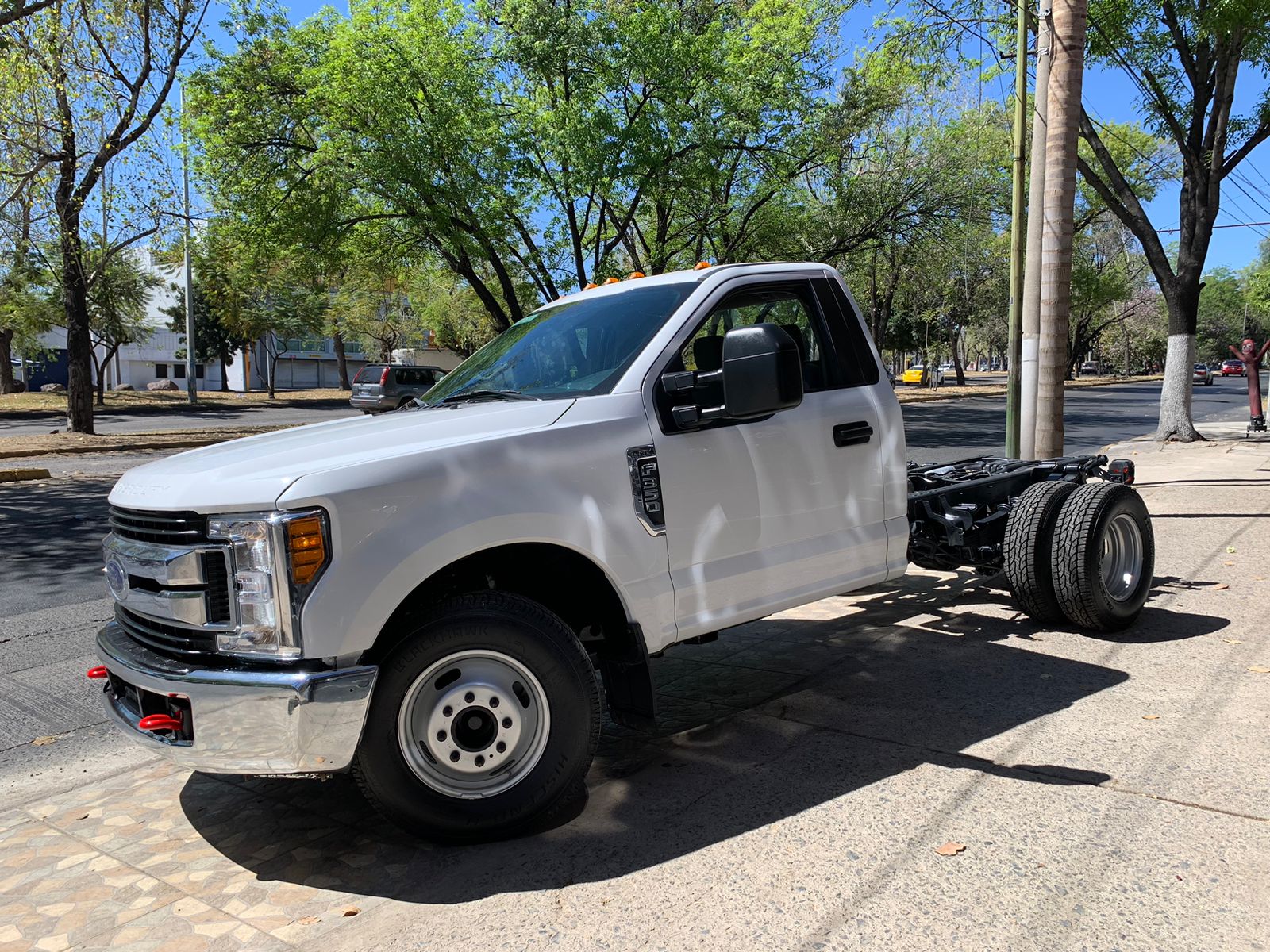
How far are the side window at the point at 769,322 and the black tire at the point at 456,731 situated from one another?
4.90 feet

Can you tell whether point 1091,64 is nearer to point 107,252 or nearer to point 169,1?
point 169,1

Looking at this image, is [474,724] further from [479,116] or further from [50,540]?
[479,116]

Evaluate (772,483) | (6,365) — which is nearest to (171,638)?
(772,483)

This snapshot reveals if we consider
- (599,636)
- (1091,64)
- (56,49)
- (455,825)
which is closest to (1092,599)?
(599,636)

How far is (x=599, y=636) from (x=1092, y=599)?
3111 millimetres

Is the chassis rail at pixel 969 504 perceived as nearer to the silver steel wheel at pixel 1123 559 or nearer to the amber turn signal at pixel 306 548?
Result: the silver steel wheel at pixel 1123 559

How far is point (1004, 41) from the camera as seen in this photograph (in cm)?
1627

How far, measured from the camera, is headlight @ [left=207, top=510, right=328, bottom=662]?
120 inches

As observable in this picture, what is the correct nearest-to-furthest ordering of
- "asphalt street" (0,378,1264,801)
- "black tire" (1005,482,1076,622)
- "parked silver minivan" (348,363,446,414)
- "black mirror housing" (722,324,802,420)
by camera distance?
"black mirror housing" (722,324,802,420), "asphalt street" (0,378,1264,801), "black tire" (1005,482,1076,622), "parked silver minivan" (348,363,446,414)

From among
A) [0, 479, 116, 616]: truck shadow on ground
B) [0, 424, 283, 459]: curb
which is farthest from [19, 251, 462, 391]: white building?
[0, 479, 116, 616]: truck shadow on ground

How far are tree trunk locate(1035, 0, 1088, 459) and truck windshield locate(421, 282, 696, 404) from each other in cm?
576

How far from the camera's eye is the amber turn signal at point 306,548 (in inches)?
120

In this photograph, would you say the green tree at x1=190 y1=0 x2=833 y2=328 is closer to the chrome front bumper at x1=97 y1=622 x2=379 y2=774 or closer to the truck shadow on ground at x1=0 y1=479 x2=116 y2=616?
the truck shadow on ground at x1=0 y1=479 x2=116 y2=616

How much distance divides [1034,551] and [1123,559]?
80 cm
